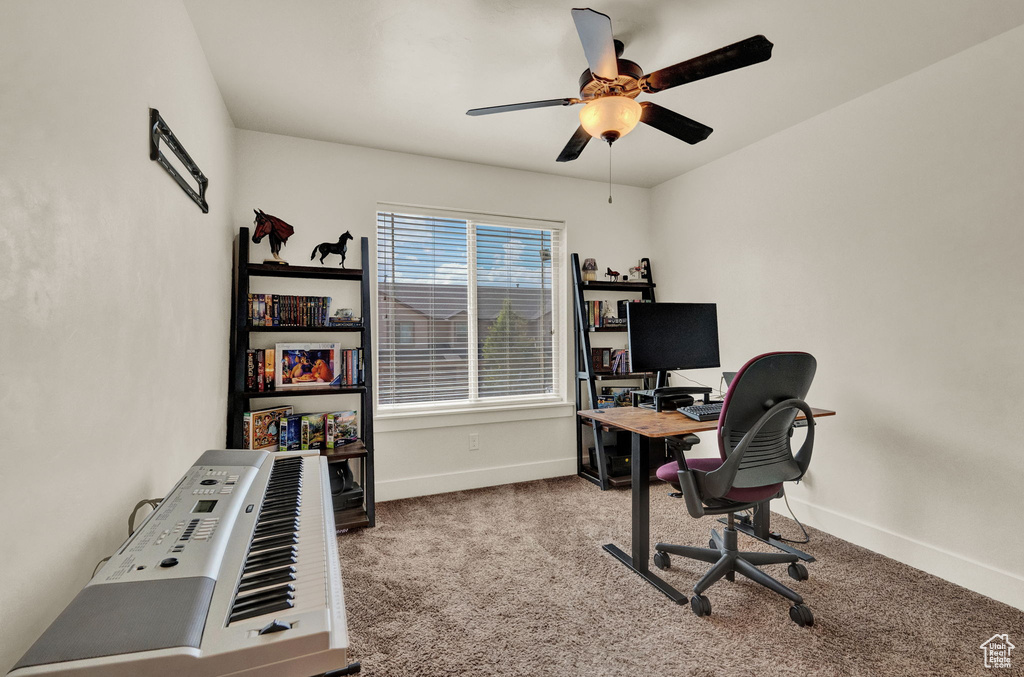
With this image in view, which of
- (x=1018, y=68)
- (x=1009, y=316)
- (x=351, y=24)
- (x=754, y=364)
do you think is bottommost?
(x=754, y=364)

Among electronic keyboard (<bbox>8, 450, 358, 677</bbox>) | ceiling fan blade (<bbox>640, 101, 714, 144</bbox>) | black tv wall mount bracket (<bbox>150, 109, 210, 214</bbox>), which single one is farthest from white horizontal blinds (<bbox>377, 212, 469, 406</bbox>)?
electronic keyboard (<bbox>8, 450, 358, 677</bbox>)

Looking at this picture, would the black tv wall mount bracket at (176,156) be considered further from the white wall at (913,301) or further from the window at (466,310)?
the white wall at (913,301)

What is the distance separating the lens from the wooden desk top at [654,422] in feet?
6.56

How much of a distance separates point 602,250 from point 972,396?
253 centimetres

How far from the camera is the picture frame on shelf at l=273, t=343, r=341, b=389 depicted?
279cm

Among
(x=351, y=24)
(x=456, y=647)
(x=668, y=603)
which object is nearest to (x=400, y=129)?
(x=351, y=24)

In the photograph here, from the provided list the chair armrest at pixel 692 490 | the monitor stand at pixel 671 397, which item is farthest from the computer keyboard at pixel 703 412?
the chair armrest at pixel 692 490

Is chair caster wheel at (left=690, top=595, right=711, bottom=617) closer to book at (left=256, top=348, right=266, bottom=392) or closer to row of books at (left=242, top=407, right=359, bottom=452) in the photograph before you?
row of books at (left=242, top=407, right=359, bottom=452)

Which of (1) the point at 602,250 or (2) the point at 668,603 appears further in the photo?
(1) the point at 602,250

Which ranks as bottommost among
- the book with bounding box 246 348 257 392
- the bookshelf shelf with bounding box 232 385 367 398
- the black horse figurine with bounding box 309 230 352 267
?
the bookshelf shelf with bounding box 232 385 367 398

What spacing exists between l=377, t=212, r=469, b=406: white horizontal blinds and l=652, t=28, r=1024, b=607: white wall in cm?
216

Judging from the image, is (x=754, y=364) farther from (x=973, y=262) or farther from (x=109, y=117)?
(x=109, y=117)

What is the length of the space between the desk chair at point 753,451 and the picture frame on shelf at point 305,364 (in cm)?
208

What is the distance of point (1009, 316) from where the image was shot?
2.01 metres
